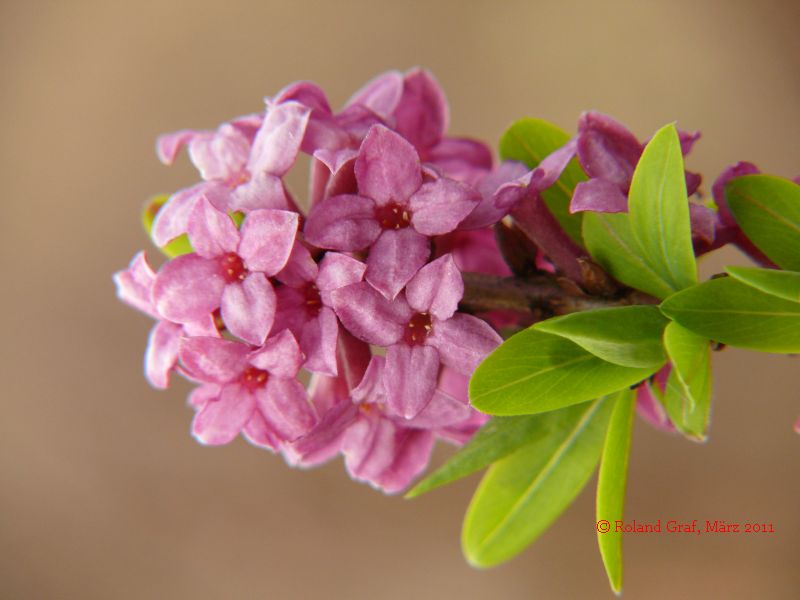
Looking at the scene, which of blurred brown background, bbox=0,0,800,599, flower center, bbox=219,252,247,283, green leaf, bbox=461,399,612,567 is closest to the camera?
flower center, bbox=219,252,247,283

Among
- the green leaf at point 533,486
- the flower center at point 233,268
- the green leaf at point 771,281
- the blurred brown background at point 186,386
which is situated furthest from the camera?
the blurred brown background at point 186,386

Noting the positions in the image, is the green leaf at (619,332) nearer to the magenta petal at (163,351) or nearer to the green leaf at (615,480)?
the green leaf at (615,480)

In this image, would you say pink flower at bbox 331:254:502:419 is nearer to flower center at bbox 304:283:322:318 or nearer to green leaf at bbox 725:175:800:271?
flower center at bbox 304:283:322:318

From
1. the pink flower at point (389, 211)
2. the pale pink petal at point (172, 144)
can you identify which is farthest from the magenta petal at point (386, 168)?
the pale pink petal at point (172, 144)

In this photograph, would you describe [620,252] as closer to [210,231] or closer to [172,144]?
[210,231]

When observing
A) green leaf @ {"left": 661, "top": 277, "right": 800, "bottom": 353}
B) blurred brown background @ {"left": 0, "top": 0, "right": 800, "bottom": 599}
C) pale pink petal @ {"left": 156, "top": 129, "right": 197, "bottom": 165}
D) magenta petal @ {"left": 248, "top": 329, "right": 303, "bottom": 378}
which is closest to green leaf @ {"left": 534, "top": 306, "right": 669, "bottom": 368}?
green leaf @ {"left": 661, "top": 277, "right": 800, "bottom": 353}

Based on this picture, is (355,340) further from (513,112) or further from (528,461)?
(513,112)

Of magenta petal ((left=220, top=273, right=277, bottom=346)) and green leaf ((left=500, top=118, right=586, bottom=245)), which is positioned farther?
green leaf ((left=500, top=118, right=586, bottom=245))
